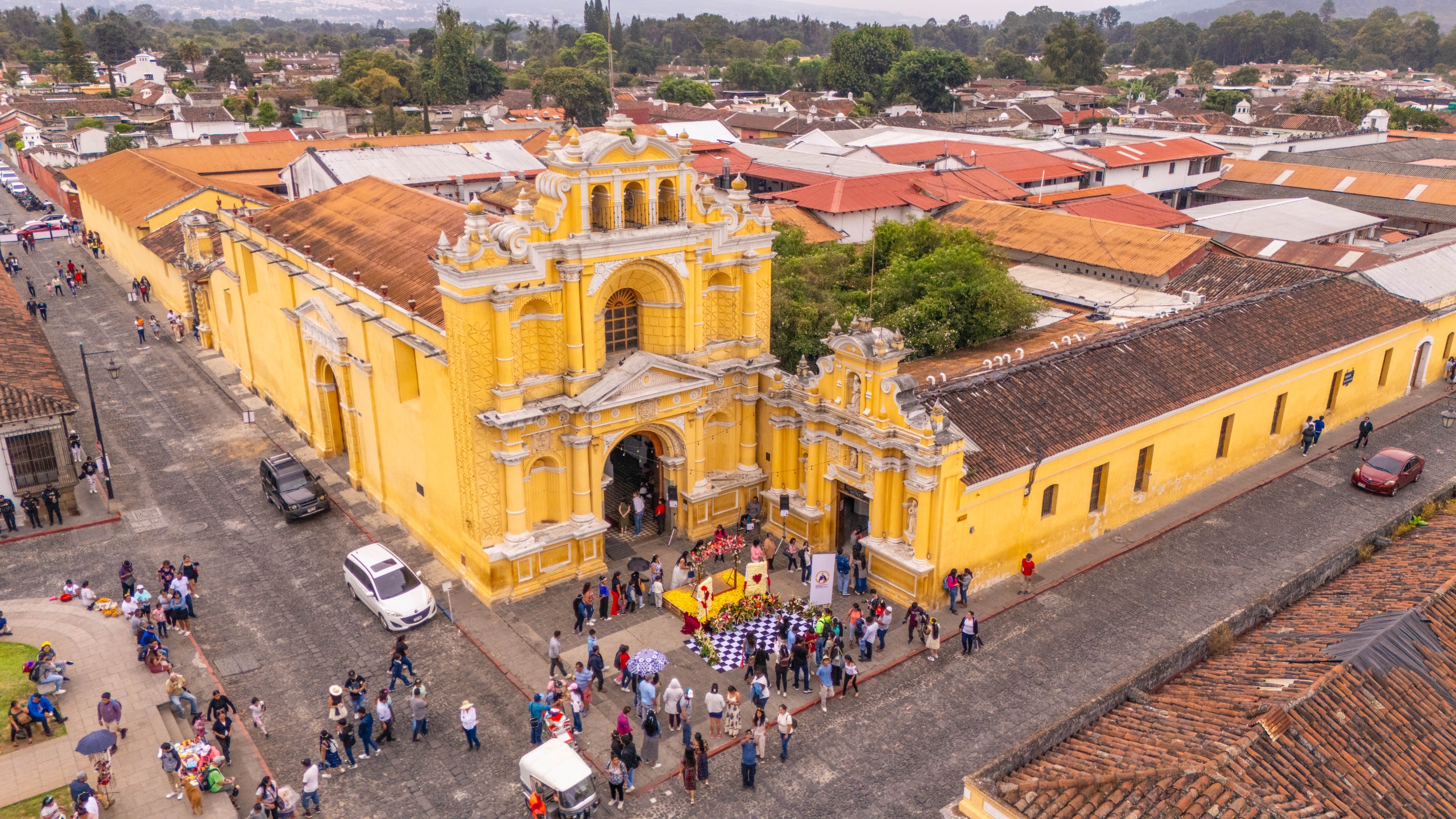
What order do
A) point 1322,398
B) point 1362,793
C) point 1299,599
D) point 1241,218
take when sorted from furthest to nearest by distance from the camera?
point 1241,218, point 1322,398, point 1299,599, point 1362,793

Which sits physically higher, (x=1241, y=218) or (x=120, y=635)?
(x=1241, y=218)

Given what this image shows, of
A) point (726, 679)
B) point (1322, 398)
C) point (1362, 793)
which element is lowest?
point (726, 679)

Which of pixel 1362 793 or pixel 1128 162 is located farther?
pixel 1128 162

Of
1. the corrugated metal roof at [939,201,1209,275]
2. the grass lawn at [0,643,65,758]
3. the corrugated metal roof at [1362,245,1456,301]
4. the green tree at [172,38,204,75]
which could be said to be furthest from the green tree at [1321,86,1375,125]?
the green tree at [172,38,204,75]

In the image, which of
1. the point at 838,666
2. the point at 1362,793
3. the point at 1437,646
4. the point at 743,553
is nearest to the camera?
the point at 1362,793

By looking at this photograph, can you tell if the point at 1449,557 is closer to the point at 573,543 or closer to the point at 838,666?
the point at 838,666

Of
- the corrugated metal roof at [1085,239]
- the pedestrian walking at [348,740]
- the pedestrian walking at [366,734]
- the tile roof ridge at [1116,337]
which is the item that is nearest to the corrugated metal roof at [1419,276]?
the tile roof ridge at [1116,337]

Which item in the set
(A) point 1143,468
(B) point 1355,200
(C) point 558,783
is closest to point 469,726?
(C) point 558,783

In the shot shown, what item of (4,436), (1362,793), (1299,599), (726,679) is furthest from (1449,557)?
(4,436)
